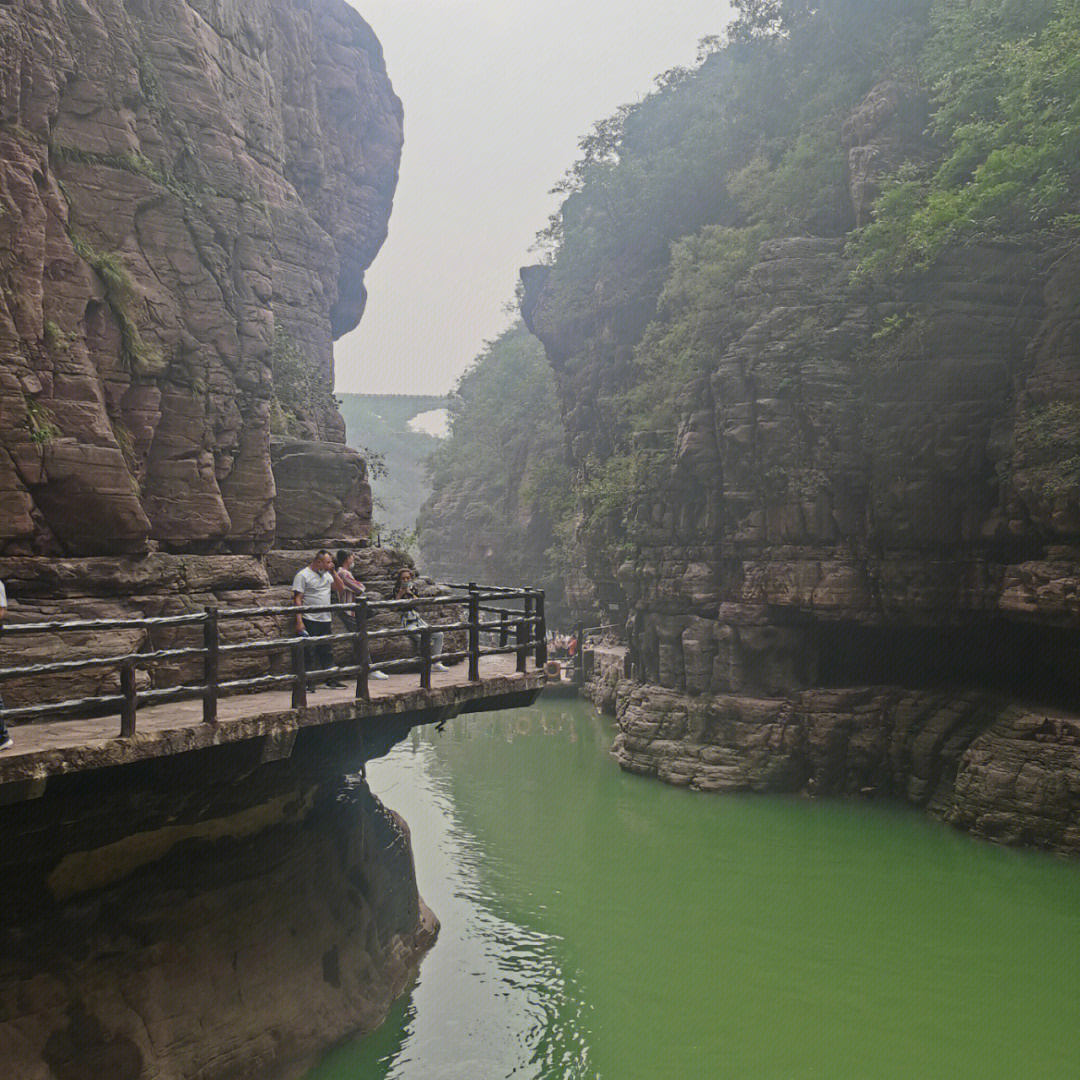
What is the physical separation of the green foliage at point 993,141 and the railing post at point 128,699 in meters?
16.3

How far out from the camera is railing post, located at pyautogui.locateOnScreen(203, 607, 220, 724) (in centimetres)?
710

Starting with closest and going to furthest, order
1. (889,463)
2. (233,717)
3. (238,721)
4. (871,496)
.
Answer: (238,721) → (233,717) → (889,463) → (871,496)

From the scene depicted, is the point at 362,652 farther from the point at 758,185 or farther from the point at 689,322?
the point at 758,185

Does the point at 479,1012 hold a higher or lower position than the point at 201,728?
lower

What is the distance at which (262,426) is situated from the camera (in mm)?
11500

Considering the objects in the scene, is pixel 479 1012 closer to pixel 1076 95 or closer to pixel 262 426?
pixel 262 426

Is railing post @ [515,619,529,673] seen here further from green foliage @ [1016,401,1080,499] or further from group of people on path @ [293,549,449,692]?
green foliage @ [1016,401,1080,499]

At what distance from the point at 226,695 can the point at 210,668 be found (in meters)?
1.72

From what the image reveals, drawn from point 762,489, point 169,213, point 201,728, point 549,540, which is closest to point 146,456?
point 169,213

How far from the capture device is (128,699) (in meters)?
Result: 6.56

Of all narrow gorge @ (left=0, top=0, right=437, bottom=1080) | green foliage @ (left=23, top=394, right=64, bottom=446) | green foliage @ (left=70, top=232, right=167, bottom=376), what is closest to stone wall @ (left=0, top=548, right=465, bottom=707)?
narrow gorge @ (left=0, top=0, right=437, bottom=1080)

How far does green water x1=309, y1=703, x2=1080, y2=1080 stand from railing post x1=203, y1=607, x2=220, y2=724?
371 cm

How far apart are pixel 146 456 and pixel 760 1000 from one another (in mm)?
8702

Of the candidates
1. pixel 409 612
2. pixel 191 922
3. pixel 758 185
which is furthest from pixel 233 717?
pixel 758 185
